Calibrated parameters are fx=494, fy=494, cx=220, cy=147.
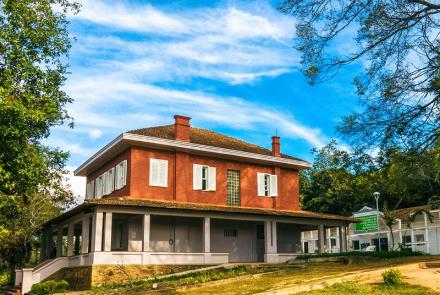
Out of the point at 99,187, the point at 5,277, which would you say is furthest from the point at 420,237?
the point at 5,277

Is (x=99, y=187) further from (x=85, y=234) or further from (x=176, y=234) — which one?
(x=85, y=234)

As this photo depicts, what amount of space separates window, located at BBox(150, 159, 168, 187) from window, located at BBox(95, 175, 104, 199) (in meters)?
5.66

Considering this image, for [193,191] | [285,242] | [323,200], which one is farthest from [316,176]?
[193,191]

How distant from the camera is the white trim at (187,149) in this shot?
26.6 meters

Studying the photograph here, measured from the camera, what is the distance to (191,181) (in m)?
28.8

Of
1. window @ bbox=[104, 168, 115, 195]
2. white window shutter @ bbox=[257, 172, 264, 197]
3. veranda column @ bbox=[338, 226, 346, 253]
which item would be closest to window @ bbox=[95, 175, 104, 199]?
window @ bbox=[104, 168, 115, 195]

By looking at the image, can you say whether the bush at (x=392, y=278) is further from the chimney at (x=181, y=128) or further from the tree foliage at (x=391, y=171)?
the chimney at (x=181, y=128)

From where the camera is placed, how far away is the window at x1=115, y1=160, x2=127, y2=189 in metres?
27.5

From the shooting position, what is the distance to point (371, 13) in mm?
12438

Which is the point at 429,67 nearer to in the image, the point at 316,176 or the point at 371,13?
the point at 371,13

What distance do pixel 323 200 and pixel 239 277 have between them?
4035 centimetres

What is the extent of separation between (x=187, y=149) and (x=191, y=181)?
6.22 ft

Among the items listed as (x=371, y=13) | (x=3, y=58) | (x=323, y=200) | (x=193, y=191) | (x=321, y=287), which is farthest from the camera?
(x=323, y=200)

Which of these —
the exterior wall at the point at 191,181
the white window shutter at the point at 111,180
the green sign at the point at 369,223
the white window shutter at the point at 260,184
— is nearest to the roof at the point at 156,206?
the exterior wall at the point at 191,181
